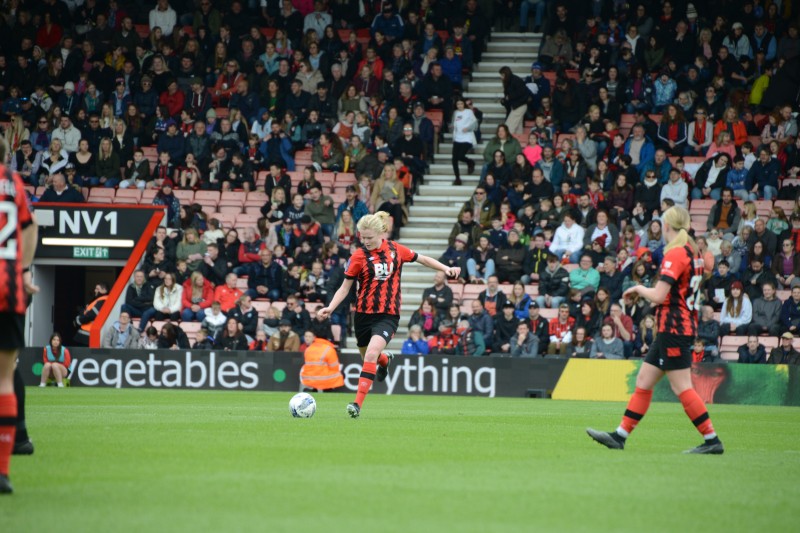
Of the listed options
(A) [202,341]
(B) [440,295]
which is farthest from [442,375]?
(A) [202,341]

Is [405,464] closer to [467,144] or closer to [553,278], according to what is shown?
[553,278]

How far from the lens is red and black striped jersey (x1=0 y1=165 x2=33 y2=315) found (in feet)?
23.0

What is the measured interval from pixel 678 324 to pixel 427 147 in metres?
19.0

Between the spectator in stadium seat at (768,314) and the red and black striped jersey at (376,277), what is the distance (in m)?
10.5

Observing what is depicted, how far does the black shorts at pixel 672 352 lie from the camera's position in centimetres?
1008

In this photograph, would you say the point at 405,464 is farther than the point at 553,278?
No

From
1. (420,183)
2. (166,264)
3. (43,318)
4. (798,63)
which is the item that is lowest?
(43,318)

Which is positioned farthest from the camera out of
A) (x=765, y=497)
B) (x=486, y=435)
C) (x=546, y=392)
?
(x=546, y=392)

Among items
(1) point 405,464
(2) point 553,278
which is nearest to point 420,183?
(2) point 553,278

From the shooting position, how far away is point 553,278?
2425 cm

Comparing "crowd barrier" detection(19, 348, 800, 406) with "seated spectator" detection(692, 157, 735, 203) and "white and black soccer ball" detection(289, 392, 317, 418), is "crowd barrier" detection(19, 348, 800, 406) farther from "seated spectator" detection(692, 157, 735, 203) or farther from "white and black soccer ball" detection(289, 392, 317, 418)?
"white and black soccer ball" detection(289, 392, 317, 418)

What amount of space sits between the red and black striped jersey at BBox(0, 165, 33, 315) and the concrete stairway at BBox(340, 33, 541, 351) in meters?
18.3

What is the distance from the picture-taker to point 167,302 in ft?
84.5

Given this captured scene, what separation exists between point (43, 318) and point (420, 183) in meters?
9.73
